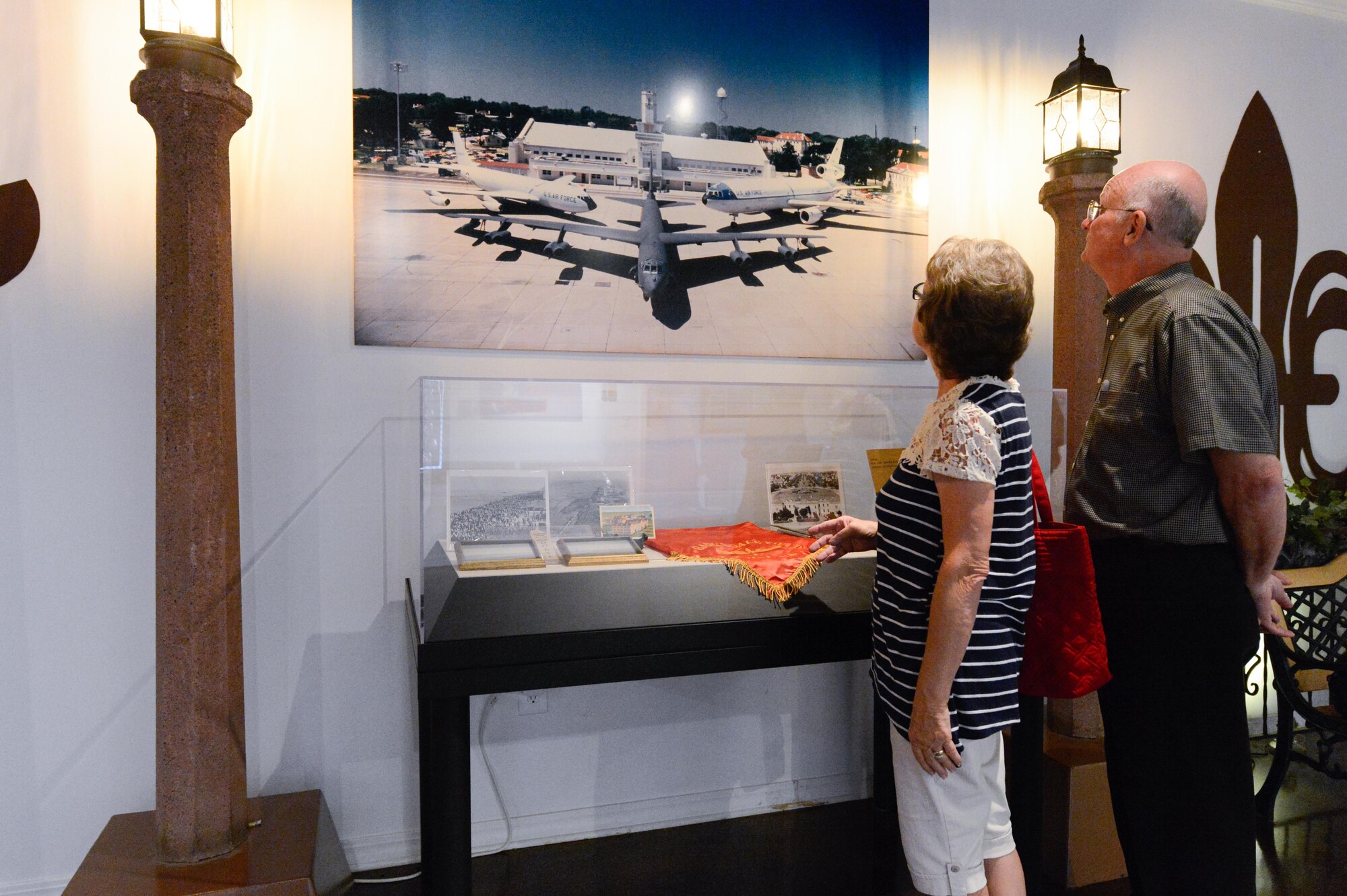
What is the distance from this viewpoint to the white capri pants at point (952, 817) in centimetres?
134

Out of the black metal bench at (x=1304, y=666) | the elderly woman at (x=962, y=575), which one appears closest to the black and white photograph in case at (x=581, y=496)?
the elderly woman at (x=962, y=575)

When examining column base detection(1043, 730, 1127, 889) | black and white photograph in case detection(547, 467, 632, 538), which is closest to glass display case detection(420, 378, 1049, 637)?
black and white photograph in case detection(547, 467, 632, 538)

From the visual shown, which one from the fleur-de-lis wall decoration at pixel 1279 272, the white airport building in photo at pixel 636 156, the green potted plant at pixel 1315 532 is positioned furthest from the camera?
the fleur-de-lis wall decoration at pixel 1279 272

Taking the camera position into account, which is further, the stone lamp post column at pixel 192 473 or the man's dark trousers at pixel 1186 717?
the stone lamp post column at pixel 192 473

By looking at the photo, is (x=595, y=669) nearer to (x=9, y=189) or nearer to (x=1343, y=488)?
(x=9, y=189)

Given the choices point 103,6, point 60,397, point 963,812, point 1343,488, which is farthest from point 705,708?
point 1343,488

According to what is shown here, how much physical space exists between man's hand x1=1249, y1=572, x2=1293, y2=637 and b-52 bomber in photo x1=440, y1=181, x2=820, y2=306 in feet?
5.01

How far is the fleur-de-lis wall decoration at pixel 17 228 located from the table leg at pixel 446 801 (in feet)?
4.89

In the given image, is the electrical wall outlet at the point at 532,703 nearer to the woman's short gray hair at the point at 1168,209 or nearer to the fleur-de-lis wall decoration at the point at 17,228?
the fleur-de-lis wall decoration at the point at 17,228

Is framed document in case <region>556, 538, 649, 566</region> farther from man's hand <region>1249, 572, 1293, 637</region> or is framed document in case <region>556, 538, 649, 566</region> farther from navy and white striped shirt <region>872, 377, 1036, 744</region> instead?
man's hand <region>1249, 572, 1293, 637</region>

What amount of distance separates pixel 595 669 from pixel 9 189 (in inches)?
70.8

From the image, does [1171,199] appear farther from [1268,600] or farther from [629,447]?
[629,447]

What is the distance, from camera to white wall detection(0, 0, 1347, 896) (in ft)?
6.44

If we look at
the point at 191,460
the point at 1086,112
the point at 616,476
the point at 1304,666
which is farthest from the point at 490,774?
the point at 1086,112
